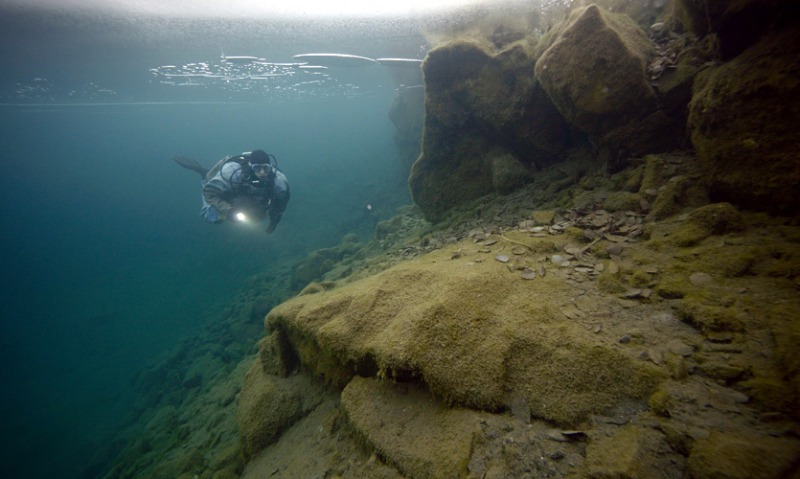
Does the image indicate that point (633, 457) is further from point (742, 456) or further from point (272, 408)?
point (272, 408)

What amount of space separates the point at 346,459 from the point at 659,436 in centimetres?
197

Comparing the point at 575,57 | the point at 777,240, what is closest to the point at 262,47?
the point at 575,57

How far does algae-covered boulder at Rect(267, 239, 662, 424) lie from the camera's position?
5.45ft

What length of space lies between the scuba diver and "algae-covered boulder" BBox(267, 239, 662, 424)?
6624mm

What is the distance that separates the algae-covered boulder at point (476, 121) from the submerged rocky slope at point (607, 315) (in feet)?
2.94

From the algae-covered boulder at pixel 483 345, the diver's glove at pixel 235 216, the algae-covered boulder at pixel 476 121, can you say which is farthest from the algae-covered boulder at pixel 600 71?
the diver's glove at pixel 235 216

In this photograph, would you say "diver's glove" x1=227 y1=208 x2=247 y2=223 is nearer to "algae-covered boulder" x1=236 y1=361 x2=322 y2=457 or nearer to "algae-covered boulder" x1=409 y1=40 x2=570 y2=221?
"algae-covered boulder" x1=409 y1=40 x2=570 y2=221

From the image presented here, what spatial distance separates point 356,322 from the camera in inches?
103

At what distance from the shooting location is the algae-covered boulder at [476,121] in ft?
15.7

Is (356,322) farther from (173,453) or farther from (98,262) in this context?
(98,262)

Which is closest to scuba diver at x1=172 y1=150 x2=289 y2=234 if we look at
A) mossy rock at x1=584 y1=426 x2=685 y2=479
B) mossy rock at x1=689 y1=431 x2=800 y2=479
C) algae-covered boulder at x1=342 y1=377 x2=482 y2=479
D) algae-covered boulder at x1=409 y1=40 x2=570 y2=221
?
algae-covered boulder at x1=409 y1=40 x2=570 y2=221

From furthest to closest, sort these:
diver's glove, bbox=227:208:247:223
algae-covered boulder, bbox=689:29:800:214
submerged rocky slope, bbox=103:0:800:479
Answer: diver's glove, bbox=227:208:247:223
algae-covered boulder, bbox=689:29:800:214
submerged rocky slope, bbox=103:0:800:479

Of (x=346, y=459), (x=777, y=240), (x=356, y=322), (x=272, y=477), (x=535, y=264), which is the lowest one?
(x=272, y=477)

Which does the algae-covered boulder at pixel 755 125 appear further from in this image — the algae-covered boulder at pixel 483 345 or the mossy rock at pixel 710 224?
the algae-covered boulder at pixel 483 345
